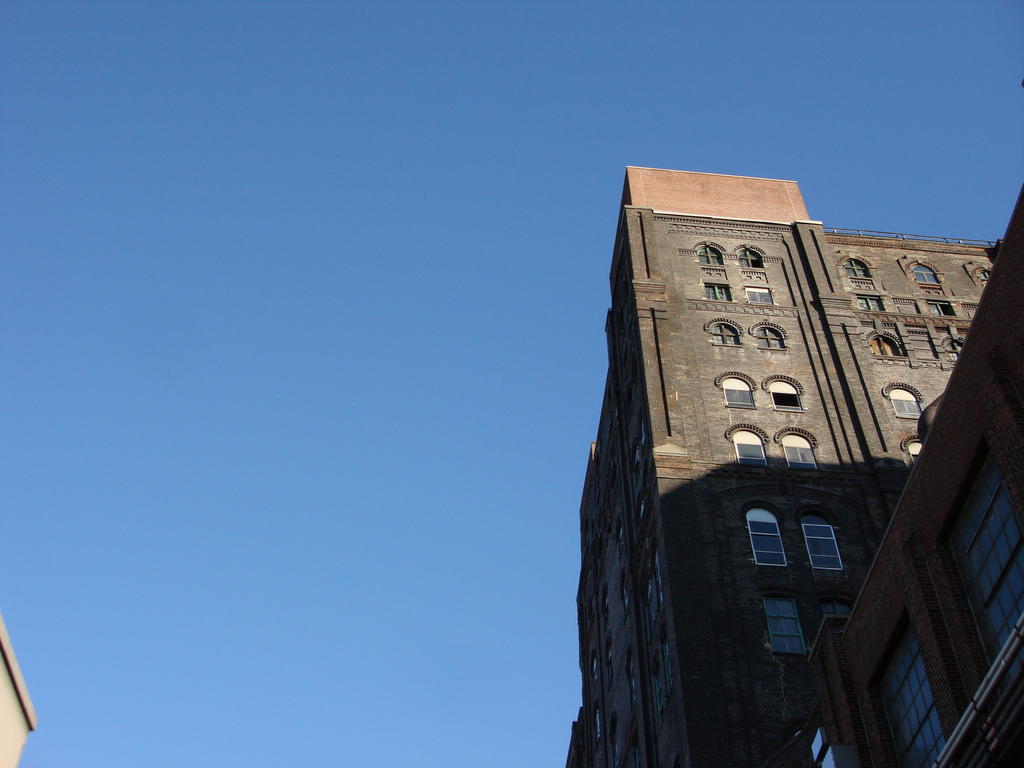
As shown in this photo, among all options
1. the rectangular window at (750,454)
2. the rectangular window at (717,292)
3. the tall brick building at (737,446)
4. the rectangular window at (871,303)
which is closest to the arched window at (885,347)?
the tall brick building at (737,446)

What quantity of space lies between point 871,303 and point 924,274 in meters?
4.59

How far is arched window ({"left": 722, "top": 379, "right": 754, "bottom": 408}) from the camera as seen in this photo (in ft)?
156

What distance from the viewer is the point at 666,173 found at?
61938mm

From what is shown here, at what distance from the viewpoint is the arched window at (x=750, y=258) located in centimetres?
5575

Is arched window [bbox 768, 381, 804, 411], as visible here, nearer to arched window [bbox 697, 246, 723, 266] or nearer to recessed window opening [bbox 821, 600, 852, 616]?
arched window [bbox 697, 246, 723, 266]

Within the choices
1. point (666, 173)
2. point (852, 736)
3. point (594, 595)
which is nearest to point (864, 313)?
point (666, 173)

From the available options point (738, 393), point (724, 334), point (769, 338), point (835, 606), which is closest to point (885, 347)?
point (769, 338)

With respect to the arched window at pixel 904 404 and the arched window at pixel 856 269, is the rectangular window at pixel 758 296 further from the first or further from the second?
the arched window at pixel 904 404

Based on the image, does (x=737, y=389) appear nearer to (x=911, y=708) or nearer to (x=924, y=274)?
(x=924, y=274)

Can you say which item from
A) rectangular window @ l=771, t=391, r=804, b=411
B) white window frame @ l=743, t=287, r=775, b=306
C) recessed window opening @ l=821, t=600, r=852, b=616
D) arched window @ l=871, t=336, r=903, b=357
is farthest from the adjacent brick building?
white window frame @ l=743, t=287, r=775, b=306

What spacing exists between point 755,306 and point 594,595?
628 inches

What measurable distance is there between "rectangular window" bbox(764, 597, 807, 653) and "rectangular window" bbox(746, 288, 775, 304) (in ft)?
58.2

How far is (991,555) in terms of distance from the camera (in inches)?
770

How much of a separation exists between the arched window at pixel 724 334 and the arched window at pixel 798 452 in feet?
19.2
